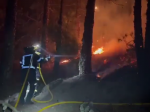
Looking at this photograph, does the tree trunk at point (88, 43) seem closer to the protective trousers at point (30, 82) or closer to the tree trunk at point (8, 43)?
the tree trunk at point (8, 43)

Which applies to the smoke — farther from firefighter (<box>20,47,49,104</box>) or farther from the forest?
firefighter (<box>20,47,49,104</box>)

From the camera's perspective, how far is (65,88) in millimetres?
9414

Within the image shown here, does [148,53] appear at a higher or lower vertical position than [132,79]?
higher

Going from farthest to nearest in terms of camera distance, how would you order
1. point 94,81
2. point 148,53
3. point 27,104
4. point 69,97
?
point 94,81 → point 148,53 → point 69,97 → point 27,104

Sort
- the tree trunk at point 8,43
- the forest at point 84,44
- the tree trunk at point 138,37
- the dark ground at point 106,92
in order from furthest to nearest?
1. the tree trunk at point 8,43
2. the tree trunk at point 138,37
3. the forest at point 84,44
4. the dark ground at point 106,92

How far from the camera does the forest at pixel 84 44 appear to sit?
29.4 feet

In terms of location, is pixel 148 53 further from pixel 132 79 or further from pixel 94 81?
pixel 94 81

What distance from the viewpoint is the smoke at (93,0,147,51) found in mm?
19656

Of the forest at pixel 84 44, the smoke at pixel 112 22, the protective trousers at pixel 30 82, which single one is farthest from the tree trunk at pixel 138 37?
the smoke at pixel 112 22

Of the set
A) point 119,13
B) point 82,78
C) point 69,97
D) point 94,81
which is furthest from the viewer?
point 119,13

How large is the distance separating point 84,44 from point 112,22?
13.6 metres

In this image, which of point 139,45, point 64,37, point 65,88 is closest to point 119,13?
point 64,37

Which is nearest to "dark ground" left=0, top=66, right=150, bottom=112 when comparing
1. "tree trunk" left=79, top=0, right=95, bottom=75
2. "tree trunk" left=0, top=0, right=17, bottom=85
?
"tree trunk" left=79, top=0, right=95, bottom=75

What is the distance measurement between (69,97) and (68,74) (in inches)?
462
